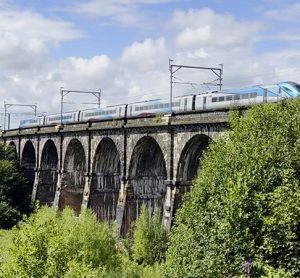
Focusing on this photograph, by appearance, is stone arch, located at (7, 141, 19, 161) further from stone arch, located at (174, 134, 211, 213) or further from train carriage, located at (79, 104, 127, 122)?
stone arch, located at (174, 134, 211, 213)

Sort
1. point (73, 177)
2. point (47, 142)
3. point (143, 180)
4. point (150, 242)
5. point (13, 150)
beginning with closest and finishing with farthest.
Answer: point (150, 242) < point (143, 180) < point (73, 177) < point (47, 142) < point (13, 150)

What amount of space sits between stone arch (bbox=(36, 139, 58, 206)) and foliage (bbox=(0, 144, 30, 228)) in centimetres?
231

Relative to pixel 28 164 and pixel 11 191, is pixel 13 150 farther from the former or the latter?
pixel 11 191

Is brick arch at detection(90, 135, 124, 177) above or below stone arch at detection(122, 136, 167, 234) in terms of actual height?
above

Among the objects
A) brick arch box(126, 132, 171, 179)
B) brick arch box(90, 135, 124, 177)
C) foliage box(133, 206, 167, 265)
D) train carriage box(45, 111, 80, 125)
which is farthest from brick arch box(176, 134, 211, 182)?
train carriage box(45, 111, 80, 125)

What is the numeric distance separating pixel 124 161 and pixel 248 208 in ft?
83.7

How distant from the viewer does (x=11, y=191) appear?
6575cm

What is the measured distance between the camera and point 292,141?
22.6 metres

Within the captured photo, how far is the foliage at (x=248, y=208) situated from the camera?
62.2 feet

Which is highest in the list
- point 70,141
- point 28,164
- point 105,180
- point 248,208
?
point 70,141

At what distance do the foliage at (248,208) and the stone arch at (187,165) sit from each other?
466 inches

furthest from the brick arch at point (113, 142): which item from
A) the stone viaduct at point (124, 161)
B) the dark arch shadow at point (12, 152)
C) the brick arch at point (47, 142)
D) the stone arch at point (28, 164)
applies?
the dark arch shadow at point (12, 152)

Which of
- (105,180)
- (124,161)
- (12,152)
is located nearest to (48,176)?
(12,152)

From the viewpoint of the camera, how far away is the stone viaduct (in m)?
37.3
